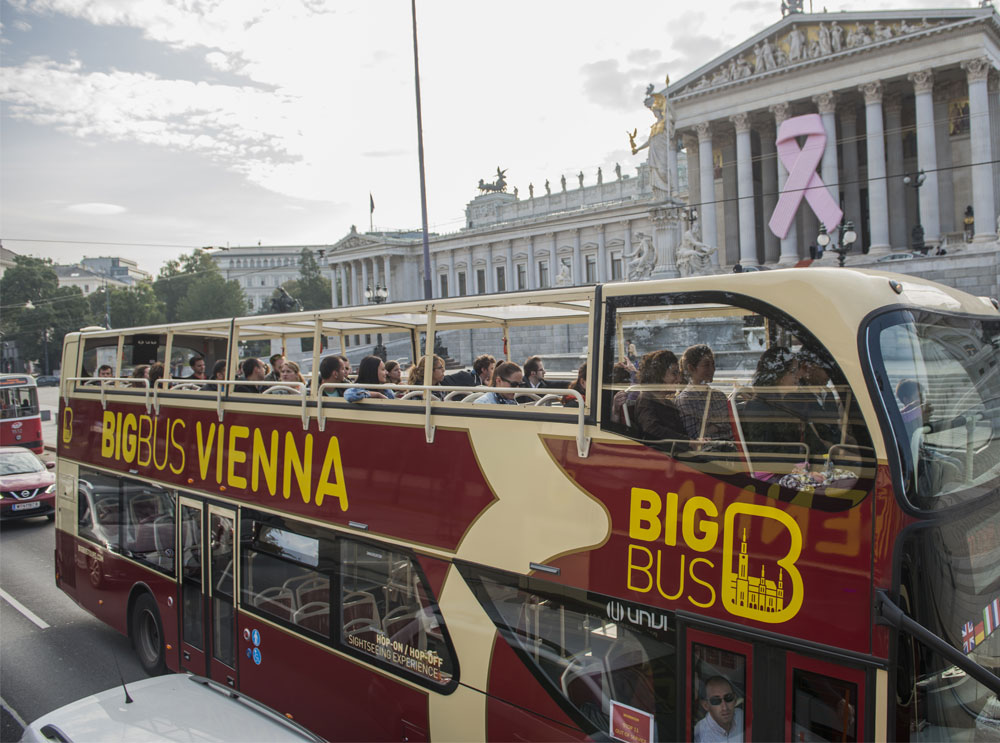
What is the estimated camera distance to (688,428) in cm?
325

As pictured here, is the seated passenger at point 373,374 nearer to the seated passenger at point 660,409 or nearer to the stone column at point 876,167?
the seated passenger at point 660,409

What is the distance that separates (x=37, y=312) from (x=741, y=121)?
210ft

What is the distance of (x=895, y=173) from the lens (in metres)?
36.3

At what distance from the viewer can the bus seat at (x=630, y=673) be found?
132 inches

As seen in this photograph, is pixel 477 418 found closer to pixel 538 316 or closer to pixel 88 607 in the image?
pixel 538 316

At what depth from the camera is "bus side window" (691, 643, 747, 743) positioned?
3035mm

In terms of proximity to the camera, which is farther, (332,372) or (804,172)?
(804,172)

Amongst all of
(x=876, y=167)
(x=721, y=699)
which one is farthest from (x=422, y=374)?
(x=876, y=167)

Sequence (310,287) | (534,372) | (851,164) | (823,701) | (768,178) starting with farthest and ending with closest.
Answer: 1. (310,287)
2. (768,178)
3. (851,164)
4. (534,372)
5. (823,701)

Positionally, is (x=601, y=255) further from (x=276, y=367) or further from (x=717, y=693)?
(x=717, y=693)

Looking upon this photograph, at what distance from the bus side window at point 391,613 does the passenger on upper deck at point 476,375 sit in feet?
5.94

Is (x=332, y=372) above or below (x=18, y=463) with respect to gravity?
above

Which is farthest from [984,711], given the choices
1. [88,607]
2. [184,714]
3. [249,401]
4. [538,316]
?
[88,607]

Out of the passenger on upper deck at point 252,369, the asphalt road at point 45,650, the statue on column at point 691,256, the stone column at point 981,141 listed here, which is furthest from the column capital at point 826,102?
the asphalt road at point 45,650
